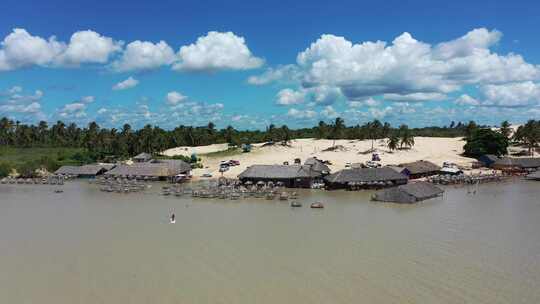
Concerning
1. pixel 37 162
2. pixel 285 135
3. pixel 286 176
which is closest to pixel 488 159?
pixel 286 176

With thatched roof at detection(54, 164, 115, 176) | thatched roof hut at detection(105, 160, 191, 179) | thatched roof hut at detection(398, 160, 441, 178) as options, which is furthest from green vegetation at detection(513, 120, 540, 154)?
thatched roof at detection(54, 164, 115, 176)

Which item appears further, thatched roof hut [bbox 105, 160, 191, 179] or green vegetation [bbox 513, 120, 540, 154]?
green vegetation [bbox 513, 120, 540, 154]

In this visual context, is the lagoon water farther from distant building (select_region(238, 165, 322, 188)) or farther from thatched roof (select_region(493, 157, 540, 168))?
thatched roof (select_region(493, 157, 540, 168))

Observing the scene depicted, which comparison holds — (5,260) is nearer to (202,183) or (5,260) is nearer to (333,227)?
(333,227)

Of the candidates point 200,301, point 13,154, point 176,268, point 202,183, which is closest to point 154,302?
point 200,301

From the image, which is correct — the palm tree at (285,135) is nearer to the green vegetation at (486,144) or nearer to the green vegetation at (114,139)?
the green vegetation at (114,139)
